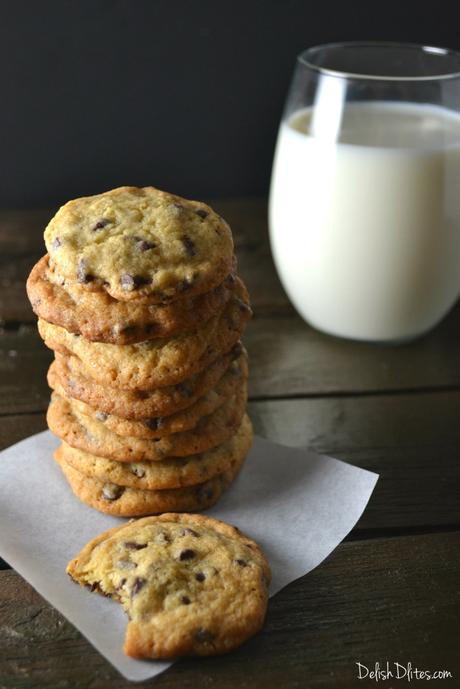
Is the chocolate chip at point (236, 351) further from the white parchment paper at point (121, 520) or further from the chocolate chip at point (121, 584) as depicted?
the chocolate chip at point (121, 584)

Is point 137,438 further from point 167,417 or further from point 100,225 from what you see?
point 100,225

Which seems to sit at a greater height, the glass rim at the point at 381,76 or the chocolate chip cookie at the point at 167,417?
the glass rim at the point at 381,76

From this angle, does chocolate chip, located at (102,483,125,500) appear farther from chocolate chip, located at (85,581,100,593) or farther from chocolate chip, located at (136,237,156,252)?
chocolate chip, located at (136,237,156,252)

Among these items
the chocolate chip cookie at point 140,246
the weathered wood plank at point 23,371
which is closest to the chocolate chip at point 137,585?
the chocolate chip cookie at point 140,246

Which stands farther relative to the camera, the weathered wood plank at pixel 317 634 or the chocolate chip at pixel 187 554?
the chocolate chip at pixel 187 554

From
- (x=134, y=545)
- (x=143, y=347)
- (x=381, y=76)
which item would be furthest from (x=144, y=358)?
(x=381, y=76)

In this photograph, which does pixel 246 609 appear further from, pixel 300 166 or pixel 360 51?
pixel 360 51
